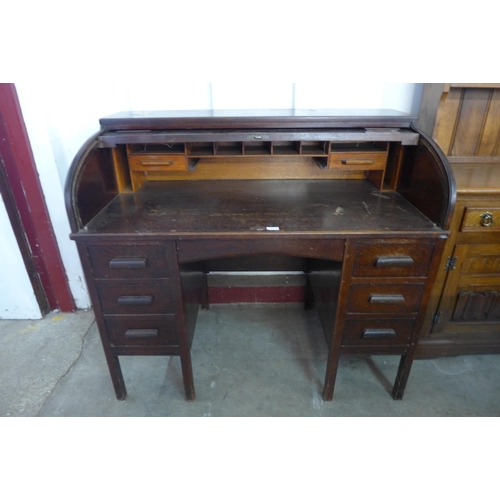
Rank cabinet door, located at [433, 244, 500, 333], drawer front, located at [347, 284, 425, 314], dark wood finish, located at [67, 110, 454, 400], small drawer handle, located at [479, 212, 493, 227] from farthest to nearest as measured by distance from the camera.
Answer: cabinet door, located at [433, 244, 500, 333], small drawer handle, located at [479, 212, 493, 227], drawer front, located at [347, 284, 425, 314], dark wood finish, located at [67, 110, 454, 400]

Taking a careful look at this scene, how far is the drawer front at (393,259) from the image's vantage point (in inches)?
51.4

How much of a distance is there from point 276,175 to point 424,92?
897 mm

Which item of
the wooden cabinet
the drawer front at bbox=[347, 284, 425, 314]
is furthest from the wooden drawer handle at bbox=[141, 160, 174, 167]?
the wooden cabinet

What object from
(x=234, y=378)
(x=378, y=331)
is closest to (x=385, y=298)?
(x=378, y=331)

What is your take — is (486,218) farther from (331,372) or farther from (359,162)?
(331,372)

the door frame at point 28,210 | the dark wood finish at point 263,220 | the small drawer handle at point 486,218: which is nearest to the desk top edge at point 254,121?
the dark wood finish at point 263,220

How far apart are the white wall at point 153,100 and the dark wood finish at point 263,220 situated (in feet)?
1.21

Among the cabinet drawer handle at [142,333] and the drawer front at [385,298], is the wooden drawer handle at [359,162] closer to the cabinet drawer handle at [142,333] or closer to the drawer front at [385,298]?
the drawer front at [385,298]

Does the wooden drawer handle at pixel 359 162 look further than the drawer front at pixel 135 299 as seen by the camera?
Yes

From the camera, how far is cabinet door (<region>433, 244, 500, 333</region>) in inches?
63.7

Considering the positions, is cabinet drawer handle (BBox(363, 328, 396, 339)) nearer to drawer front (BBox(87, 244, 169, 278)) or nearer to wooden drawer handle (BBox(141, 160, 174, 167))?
drawer front (BBox(87, 244, 169, 278))

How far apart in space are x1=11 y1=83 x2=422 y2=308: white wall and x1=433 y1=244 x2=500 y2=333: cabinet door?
877 mm

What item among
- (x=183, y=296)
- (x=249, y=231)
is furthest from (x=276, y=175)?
(x=183, y=296)

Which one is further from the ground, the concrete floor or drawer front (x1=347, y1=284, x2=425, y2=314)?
drawer front (x1=347, y1=284, x2=425, y2=314)
